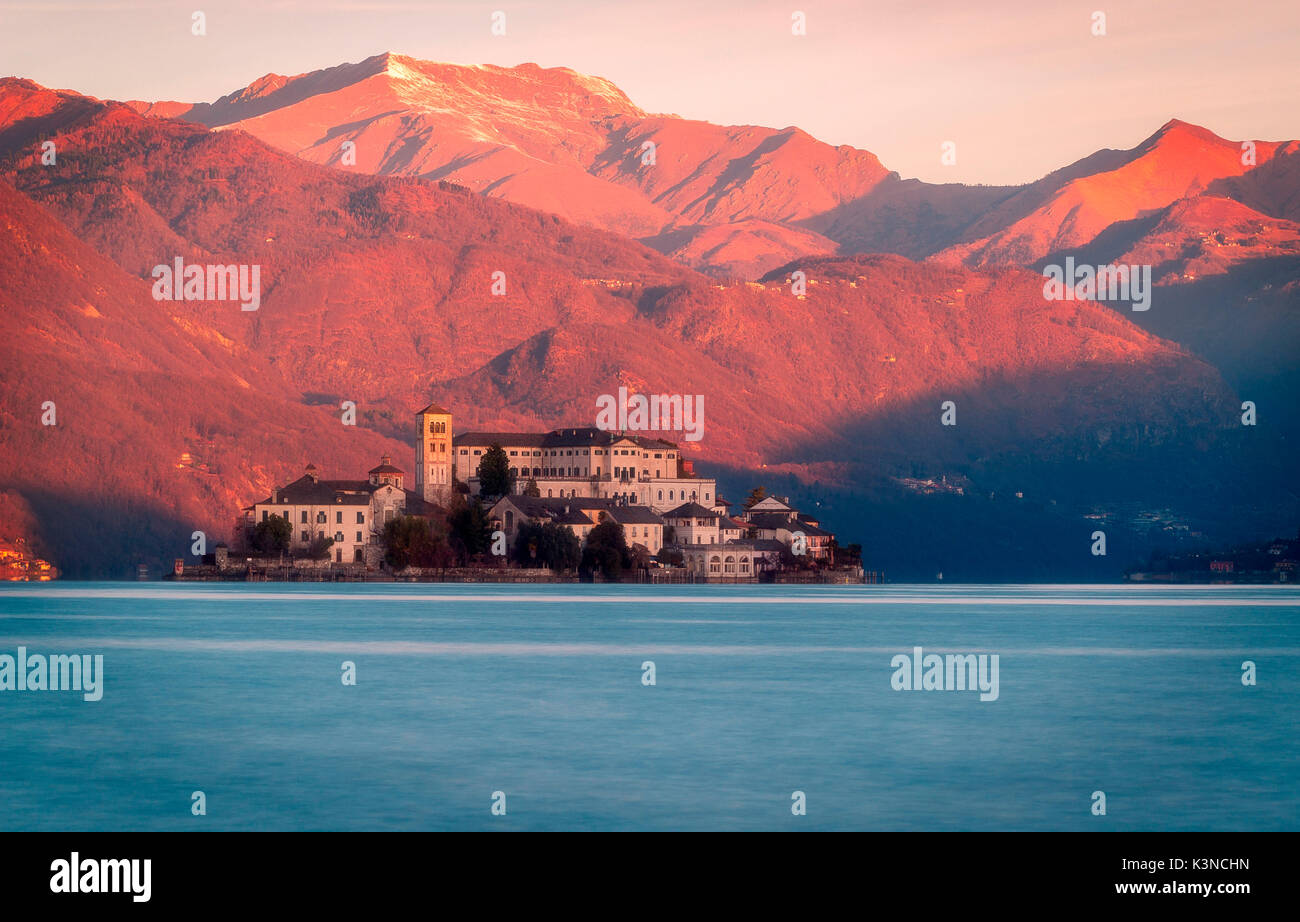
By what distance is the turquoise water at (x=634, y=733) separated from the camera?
44406 mm

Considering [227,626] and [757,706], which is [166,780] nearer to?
[757,706]

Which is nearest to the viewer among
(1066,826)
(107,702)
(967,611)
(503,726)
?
(1066,826)

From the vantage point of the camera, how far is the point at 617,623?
123 m

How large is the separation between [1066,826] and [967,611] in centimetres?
11399

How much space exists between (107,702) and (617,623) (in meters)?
57.9

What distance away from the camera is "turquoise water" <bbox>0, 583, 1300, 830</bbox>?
44.4 metres

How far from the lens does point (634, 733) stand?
58.5 metres
